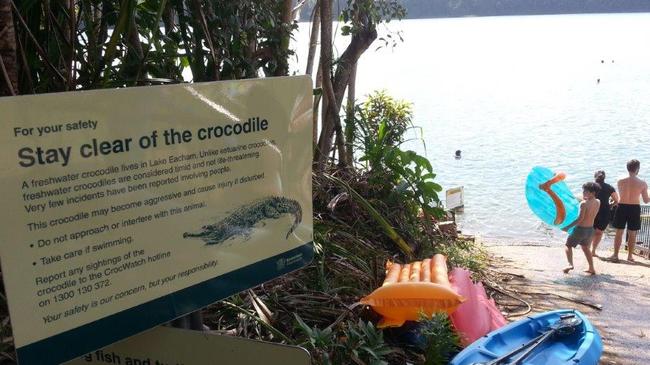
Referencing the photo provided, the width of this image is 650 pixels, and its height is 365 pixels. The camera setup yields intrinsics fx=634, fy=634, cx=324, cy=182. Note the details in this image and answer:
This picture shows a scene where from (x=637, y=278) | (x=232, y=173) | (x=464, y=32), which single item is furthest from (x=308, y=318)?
(x=464, y=32)

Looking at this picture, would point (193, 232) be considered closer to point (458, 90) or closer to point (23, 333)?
point (23, 333)

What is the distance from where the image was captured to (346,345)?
3.35 metres

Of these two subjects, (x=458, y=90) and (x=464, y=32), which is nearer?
(x=458, y=90)

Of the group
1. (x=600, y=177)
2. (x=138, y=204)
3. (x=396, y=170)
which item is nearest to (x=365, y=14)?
(x=396, y=170)

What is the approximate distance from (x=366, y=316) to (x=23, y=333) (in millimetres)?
2955

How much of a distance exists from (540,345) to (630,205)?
556 cm

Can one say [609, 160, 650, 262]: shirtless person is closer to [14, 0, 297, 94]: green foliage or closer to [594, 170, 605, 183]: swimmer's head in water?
[594, 170, 605, 183]: swimmer's head in water

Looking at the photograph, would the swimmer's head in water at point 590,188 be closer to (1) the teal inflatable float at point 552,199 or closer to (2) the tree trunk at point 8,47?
(1) the teal inflatable float at point 552,199

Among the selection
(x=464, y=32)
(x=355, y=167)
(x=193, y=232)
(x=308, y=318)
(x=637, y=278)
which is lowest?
(x=637, y=278)

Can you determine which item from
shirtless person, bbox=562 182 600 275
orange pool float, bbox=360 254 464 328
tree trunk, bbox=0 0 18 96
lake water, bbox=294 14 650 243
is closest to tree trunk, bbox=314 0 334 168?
lake water, bbox=294 14 650 243

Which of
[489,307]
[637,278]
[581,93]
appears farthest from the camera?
[581,93]

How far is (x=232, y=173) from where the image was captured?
168cm

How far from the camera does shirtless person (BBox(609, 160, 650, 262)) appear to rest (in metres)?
8.67

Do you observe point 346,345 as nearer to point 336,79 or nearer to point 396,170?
point 396,170
